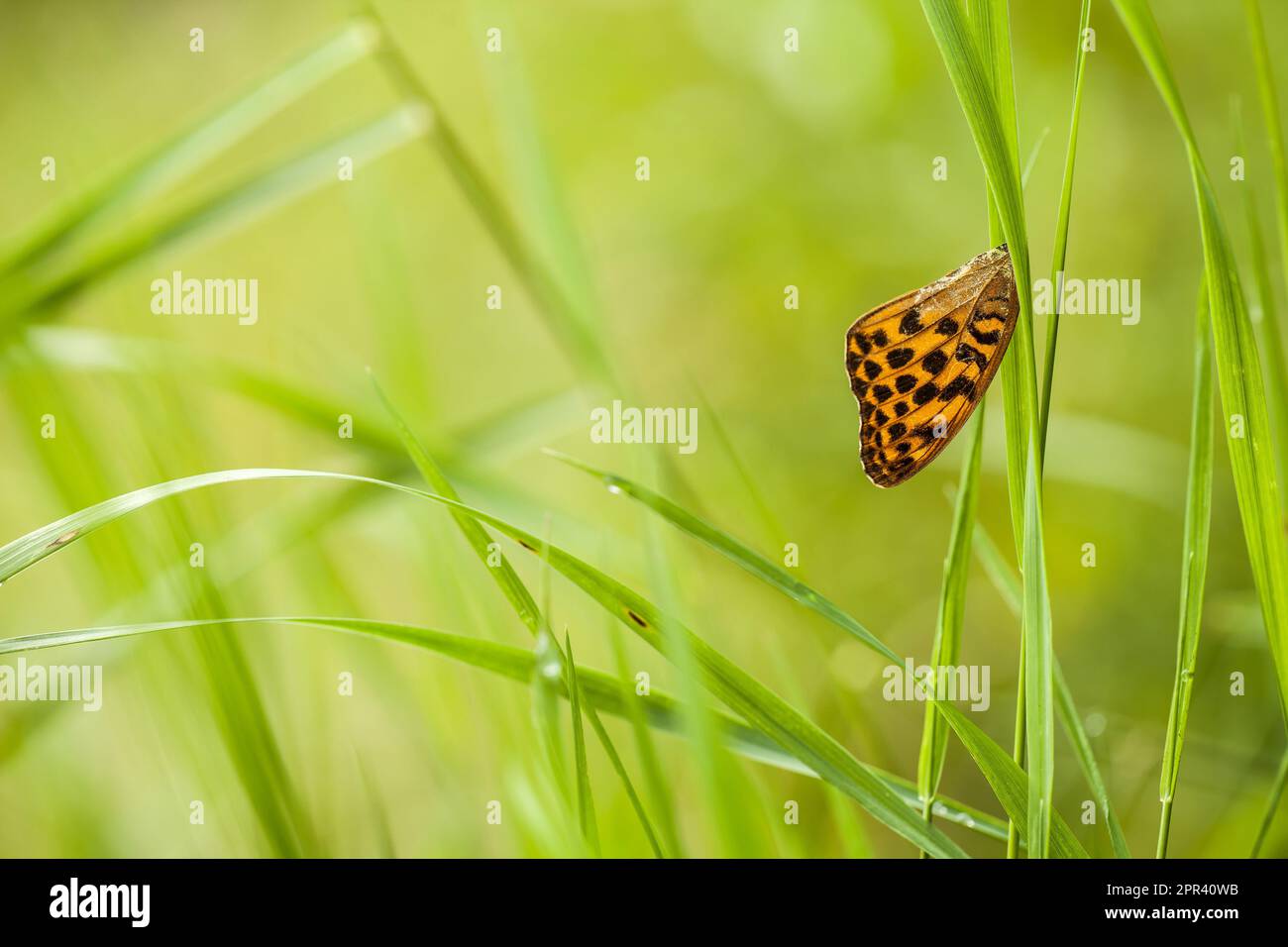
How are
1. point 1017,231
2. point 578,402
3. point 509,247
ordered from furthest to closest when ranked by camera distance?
point 578,402, point 509,247, point 1017,231

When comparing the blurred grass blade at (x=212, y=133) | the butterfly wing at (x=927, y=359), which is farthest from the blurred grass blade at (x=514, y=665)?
the blurred grass blade at (x=212, y=133)

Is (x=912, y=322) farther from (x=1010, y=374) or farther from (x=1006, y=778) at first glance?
(x=1006, y=778)

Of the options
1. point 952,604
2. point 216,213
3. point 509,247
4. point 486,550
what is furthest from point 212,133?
point 952,604

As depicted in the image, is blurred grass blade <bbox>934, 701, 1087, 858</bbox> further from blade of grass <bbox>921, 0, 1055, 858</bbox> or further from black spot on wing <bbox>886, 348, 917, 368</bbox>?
black spot on wing <bbox>886, 348, 917, 368</bbox>

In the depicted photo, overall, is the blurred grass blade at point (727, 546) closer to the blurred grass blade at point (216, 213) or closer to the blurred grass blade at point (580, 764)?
the blurred grass blade at point (580, 764)
